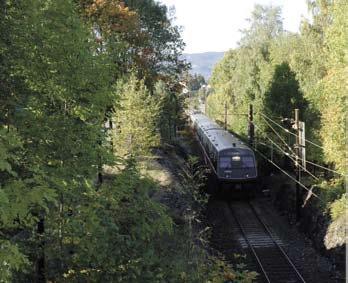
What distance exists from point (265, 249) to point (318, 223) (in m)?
3.26

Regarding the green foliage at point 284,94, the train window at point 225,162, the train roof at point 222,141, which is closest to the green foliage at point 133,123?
the train window at point 225,162

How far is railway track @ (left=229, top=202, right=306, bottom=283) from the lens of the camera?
1562 centimetres

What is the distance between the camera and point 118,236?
590cm

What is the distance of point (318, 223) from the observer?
65.2 feet

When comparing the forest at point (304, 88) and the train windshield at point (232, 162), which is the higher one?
the forest at point (304, 88)

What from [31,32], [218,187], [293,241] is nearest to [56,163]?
[31,32]

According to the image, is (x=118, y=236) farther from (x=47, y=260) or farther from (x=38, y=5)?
(x=38, y=5)

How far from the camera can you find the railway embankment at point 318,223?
16656 mm

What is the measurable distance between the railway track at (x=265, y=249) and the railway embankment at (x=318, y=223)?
5.38 feet

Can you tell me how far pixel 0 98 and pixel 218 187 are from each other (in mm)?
21599

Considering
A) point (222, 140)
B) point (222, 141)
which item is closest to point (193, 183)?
point (222, 141)

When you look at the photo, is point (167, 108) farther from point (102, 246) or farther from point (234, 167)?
point (102, 246)

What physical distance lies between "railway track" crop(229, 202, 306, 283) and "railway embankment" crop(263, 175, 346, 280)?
164 centimetres

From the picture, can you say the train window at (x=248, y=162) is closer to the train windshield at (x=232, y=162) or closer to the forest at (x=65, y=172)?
the train windshield at (x=232, y=162)
